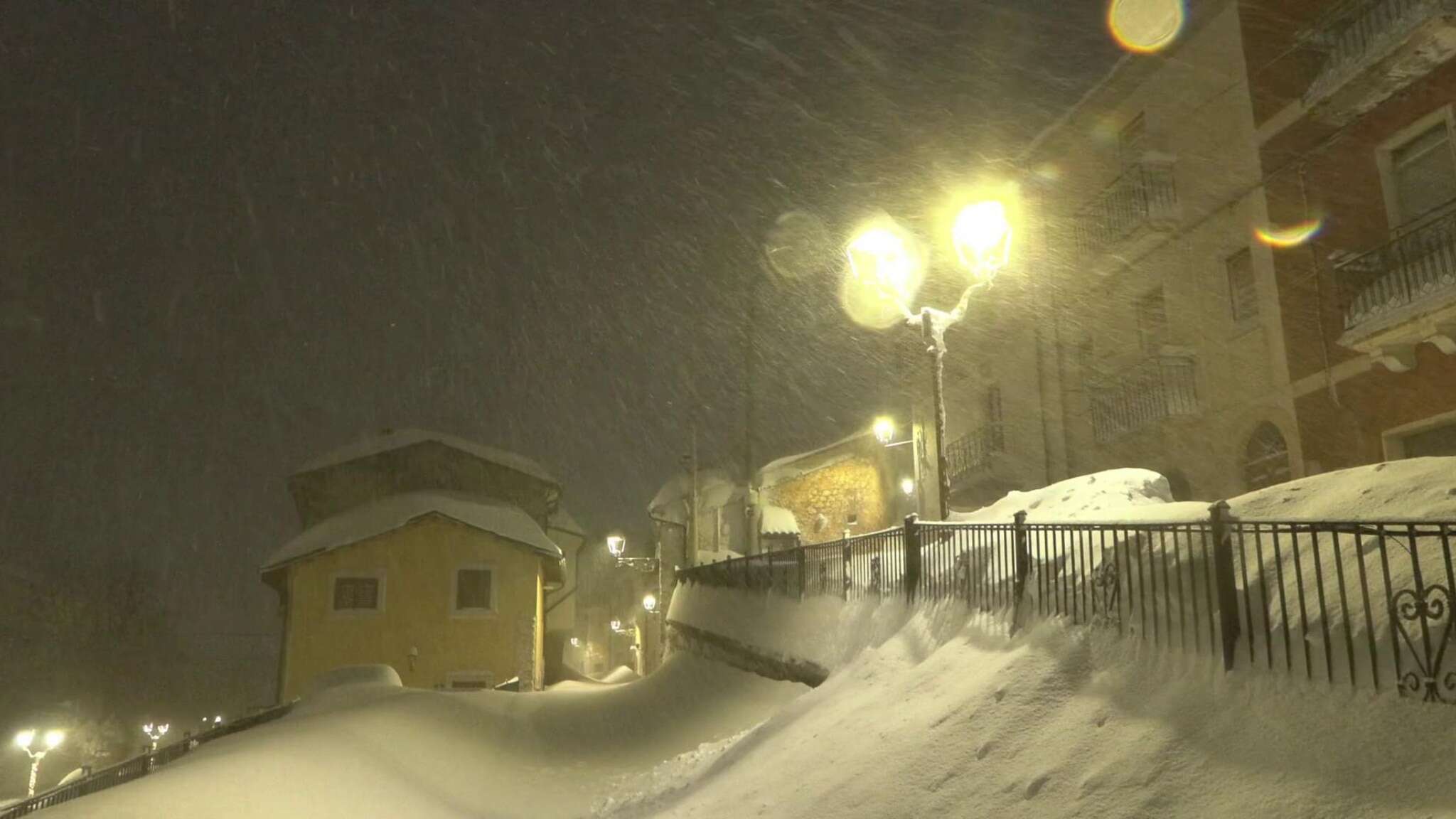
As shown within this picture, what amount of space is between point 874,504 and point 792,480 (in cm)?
405

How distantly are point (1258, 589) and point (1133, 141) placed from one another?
16.8 meters

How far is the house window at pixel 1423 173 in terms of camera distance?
41.8ft

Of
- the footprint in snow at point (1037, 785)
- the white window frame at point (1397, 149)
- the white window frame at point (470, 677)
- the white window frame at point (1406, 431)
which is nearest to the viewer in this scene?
the footprint in snow at point (1037, 785)

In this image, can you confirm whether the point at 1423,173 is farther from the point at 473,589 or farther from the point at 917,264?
the point at 473,589

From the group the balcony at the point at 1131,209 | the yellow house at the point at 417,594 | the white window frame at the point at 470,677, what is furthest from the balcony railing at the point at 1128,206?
the white window frame at the point at 470,677

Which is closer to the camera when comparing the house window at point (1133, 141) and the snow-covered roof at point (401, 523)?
the house window at point (1133, 141)

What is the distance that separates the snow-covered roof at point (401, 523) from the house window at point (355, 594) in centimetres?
127

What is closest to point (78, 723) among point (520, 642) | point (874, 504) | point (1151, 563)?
point (520, 642)

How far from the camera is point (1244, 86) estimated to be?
1684 centimetres

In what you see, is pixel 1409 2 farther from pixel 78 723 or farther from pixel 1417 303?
pixel 78 723

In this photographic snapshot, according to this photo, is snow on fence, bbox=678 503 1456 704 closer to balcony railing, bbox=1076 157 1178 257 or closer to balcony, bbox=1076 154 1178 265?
balcony, bbox=1076 154 1178 265

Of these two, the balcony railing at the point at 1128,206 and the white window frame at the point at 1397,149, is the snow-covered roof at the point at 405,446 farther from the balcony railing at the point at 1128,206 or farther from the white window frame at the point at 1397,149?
the white window frame at the point at 1397,149

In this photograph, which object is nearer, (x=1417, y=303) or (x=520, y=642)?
(x=1417, y=303)

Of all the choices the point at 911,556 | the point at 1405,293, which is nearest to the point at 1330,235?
the point at 1405,293
